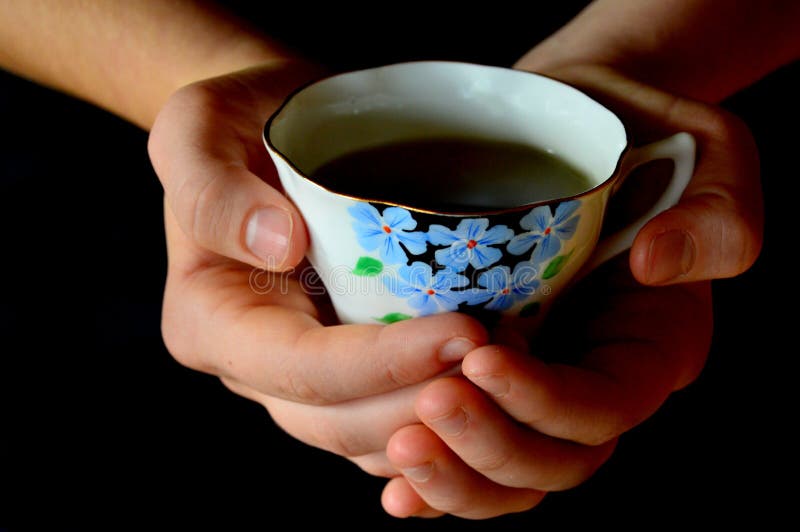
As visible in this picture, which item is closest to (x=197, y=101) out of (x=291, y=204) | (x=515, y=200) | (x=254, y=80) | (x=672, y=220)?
(x=254, y=80)

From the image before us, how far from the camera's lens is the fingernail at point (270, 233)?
2.30ft

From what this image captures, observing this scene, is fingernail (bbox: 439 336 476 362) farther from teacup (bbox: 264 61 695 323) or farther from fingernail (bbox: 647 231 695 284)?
fingernail (bbox: 647 231 695 284)

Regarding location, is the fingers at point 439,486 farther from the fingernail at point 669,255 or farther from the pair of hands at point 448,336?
the fingernail at point 669,255

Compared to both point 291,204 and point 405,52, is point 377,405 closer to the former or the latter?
point 291,204

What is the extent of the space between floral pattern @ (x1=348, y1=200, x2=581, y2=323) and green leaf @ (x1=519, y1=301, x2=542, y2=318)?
2 centimetres

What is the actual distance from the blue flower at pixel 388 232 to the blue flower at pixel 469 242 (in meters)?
0.02

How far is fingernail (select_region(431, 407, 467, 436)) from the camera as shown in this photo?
693 mm

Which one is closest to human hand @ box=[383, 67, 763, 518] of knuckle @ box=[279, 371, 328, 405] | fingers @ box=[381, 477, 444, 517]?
fingers @ box=[381, 477, 444, 517]

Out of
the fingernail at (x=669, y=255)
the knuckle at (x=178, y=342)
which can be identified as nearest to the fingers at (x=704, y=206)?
the fingernail at (x=669, y=255)

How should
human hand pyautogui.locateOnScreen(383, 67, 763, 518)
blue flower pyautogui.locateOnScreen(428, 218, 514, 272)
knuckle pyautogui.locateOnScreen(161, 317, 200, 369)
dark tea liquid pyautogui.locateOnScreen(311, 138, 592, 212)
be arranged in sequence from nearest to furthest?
blue flower pyautogui.locateOnScreen(428, 218, 514, 272) < human hand pyautogui.locateOnScreen(383, 67, 763, 518) < dark tea liquid pyautogui.locateOnScreen(311, 138, 592, 212) < knuckle pyautogui.locateOnScreen(161, 317, 200, 369)

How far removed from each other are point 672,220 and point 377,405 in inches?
14.5

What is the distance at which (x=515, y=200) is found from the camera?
2.74 feet

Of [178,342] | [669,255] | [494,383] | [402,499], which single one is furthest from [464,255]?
[178,342]

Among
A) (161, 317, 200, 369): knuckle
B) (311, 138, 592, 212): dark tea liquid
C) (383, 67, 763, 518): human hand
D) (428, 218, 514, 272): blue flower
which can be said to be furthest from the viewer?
(161, 317, 200, 369): knuckle
